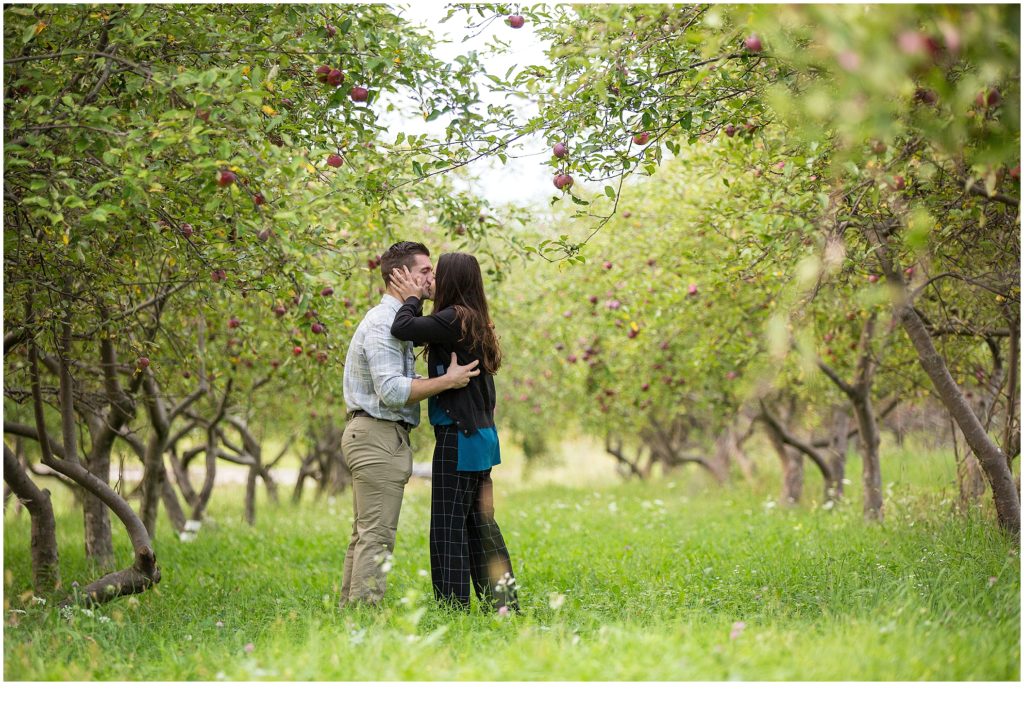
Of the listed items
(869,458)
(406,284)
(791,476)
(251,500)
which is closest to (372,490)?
(406,284)

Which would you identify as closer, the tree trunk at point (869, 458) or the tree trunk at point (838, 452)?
the tree trunk at point (869, 458)

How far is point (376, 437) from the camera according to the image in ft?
14.4

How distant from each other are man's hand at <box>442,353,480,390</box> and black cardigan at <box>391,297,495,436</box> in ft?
0.25

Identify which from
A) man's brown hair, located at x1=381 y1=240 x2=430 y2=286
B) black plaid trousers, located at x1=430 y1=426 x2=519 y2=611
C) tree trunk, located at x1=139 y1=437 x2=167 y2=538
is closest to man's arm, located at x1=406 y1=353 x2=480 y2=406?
black plaid trousers, located at x1=430 y1=426 x2=519 y2=611

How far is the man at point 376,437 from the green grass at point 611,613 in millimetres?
236

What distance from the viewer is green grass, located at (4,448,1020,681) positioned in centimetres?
322

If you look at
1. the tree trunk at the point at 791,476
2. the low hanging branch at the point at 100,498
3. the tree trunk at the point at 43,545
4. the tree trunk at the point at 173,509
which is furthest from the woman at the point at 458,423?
the tree trunk at the point at 791,476

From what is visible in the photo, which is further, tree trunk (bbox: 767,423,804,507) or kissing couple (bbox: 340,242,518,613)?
tree trunk (bbox: 767,423,804,507)

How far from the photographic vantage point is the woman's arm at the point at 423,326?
4246mm

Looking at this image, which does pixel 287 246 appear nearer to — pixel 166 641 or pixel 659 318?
pixel 166 641

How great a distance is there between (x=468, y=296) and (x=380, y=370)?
0.56m

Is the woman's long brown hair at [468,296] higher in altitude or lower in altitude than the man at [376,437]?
higher

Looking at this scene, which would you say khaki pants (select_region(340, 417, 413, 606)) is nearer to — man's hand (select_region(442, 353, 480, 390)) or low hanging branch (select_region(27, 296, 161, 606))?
man's hand (select_region(442, 353, 480, 390))

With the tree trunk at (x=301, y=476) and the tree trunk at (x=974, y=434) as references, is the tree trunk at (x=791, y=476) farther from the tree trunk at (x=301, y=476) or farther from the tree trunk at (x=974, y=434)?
the tree trunk at (x=301, y=476)
